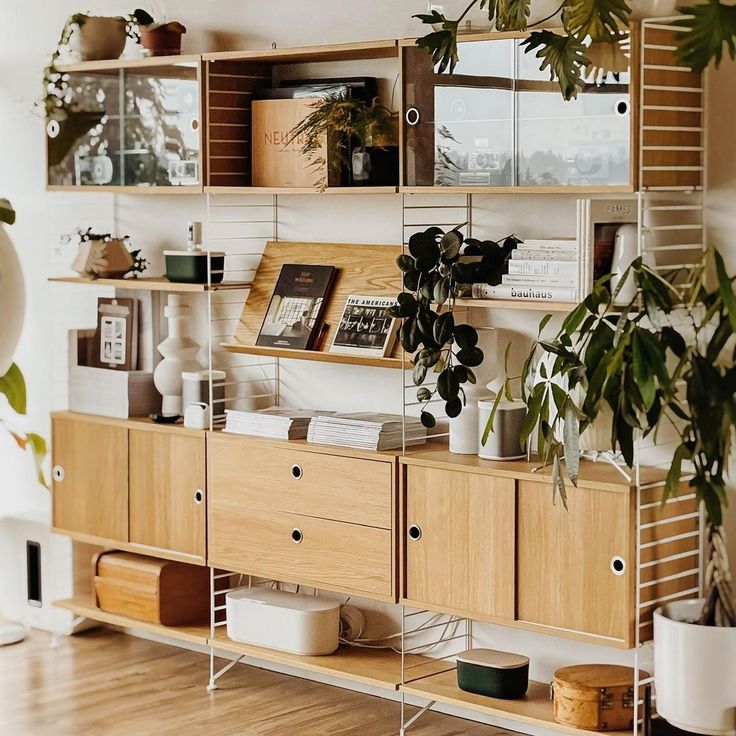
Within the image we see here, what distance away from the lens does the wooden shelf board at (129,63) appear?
4.00 m

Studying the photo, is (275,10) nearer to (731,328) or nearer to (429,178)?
(429,178)

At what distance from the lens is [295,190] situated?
376cm

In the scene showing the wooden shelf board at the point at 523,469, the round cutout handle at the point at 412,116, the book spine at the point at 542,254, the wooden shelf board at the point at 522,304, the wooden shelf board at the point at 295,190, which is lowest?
the wooden shelf board at the point at 523,469

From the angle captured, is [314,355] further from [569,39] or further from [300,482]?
[569,39]

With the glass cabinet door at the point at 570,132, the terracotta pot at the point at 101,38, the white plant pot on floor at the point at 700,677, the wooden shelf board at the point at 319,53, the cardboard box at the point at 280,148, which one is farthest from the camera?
the terracotta pot at the point at 101,38

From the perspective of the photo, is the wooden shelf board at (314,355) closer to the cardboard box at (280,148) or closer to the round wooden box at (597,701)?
the cardboard box at (280,148)

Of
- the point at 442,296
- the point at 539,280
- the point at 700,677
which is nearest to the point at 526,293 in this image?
the point at 539,280

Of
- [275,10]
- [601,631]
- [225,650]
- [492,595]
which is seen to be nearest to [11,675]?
[225,650]

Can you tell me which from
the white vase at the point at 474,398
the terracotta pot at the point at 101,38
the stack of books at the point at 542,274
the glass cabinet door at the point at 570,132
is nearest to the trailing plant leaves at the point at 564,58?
the glass cabinet door at the point at 570,132

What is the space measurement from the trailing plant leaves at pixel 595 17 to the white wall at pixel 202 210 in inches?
20.2

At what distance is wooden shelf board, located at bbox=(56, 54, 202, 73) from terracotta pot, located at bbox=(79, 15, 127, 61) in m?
0.03

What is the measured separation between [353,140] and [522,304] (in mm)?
809

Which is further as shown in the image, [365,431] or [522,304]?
[365,431]

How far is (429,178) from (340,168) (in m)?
0.35
